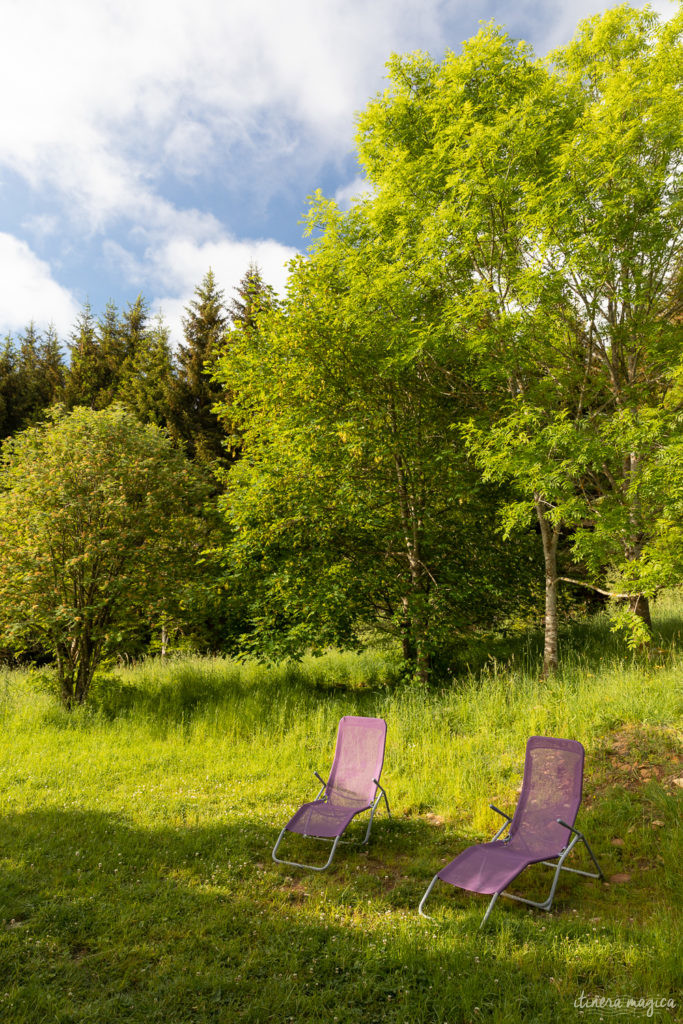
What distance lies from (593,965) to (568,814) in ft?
4.37

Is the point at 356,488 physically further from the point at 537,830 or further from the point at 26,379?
the point at 26,379

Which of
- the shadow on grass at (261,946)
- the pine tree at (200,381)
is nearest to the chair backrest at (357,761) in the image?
the shadow on grass at (261,946)

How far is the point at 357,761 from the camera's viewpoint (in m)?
5.73

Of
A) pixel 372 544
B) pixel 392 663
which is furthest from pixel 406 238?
pixel 392 663

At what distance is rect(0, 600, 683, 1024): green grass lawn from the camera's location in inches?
121

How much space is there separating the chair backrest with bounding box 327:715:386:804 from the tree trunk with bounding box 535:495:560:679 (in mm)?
3541

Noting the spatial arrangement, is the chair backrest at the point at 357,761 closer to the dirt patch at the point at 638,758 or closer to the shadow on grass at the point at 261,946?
the shadow on grass at the point at 261,946

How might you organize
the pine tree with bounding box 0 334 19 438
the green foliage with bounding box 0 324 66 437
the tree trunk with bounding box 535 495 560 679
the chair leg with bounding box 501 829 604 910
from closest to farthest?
the chair leg with bounding box 501 829 604 910
the tree trunk with bounding box 535 495 560 679
the pine tree with bounding box 0 334 19 438
the green foliage with bounding box 0 324 66 437

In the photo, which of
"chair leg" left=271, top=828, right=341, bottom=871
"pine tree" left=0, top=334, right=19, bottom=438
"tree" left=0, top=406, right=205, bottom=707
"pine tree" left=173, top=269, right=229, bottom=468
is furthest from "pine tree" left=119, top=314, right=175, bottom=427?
"chair leg" left=271, top=828, right=341, bottom=871

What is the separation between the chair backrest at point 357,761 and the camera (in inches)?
216

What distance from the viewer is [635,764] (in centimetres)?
557

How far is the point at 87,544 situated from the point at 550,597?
23.4 ft

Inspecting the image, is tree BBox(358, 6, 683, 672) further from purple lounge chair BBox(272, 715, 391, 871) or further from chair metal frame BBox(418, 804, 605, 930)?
chair metal frame BBox(418, 804, 605, 930)

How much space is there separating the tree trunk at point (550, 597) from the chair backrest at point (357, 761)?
354 cm
